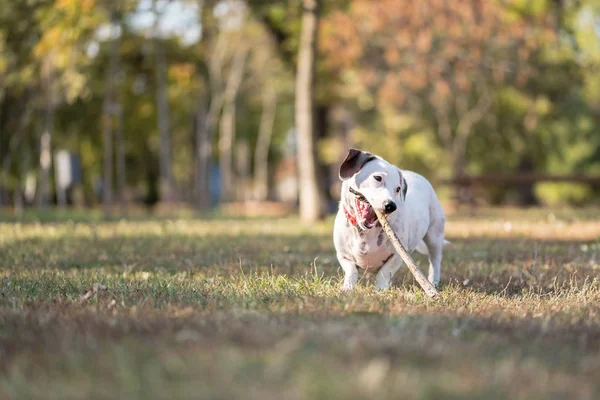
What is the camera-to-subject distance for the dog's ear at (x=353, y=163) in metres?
6.77

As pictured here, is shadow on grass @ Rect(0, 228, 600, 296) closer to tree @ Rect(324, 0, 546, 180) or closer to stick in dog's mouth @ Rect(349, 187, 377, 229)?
stick in dog's mouth @ Rect(349, 187, 377, 229)

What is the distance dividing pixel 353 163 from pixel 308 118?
40.3 feet

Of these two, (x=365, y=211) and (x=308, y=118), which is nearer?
(x=365, y=211)

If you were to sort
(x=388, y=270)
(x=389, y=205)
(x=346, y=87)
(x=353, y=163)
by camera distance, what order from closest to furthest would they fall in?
1. (x=389, y=205)
2. (x=353, y=163)
3. (x=388, y=270)
4. (x=346, y=87)

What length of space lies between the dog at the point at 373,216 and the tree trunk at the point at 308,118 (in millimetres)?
11130

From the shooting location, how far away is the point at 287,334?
4504 millimetres

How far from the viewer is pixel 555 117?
37156 mm

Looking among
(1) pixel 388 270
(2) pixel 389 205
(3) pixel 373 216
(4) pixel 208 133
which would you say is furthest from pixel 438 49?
(2) pixel 389 205

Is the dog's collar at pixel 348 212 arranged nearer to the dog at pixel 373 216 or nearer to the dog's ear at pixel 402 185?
the dog at pixel 373 216

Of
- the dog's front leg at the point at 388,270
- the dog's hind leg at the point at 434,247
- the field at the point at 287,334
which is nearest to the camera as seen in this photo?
the field at the point at 287,334

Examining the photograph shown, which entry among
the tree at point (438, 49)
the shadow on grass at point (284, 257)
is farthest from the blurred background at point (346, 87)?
the shadow on grass at point (284, 257)

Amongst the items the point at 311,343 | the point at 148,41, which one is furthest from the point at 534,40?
the point at 311,343

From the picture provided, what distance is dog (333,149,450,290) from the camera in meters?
6.63

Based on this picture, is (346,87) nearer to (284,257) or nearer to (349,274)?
(284,257)
